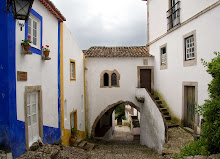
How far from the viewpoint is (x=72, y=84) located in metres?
9.73

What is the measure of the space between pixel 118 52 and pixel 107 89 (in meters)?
2.58

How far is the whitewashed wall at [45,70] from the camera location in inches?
203

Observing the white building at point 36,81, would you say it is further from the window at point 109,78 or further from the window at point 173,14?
the window at point 173,14

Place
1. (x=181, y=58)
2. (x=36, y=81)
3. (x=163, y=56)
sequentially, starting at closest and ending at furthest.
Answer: (x=36, y=81)
(x=181, y=58)
(x=163, y=56)

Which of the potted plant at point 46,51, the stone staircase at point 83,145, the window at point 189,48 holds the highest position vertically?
the window at point 189,48

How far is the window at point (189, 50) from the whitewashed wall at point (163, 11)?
79 centimetres

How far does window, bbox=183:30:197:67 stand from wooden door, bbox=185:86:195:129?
1.07m

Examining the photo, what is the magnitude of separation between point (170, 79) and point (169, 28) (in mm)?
2571

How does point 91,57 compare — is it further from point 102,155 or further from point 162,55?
point 102,155

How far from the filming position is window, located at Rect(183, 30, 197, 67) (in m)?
7.94

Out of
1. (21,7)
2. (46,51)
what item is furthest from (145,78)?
(21,7)

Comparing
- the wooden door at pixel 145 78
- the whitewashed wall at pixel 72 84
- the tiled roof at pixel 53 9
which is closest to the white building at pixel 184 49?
the wooden door at pixel 145 78

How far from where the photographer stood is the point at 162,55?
11.3 m

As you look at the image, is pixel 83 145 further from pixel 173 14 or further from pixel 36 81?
pixel 173 14
